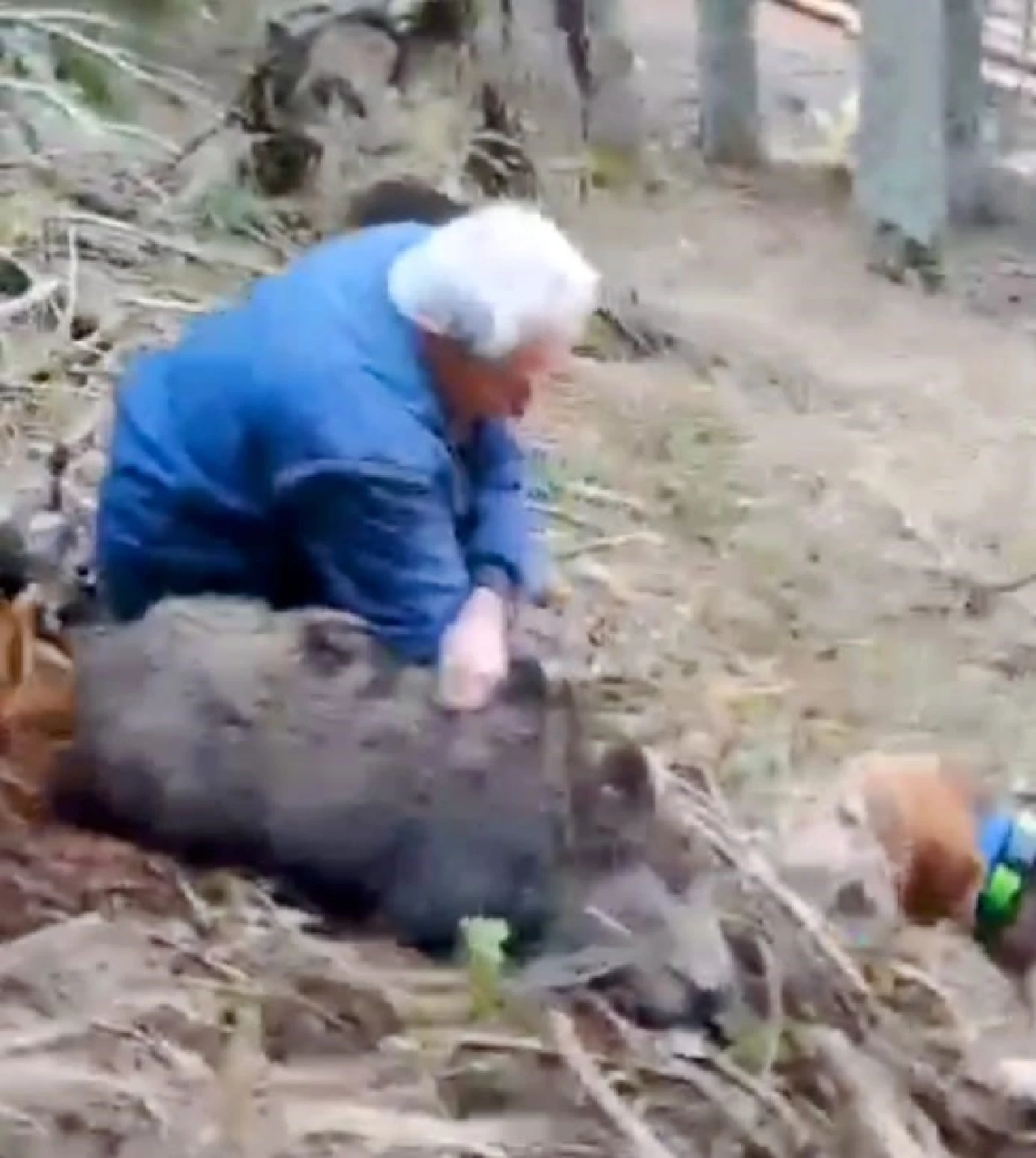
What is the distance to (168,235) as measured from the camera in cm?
543

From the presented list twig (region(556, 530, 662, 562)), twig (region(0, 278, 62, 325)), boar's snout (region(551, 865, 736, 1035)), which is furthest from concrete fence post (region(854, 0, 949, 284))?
boar's snout (region(551, 865, 736, 1035))

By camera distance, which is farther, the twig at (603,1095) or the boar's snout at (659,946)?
the boar's snout at (659,946)

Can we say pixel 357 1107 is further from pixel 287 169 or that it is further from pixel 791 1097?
pixel 287 169

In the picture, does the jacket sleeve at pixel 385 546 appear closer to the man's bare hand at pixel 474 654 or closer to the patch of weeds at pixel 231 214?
the man's bare hand at pixel 474 654

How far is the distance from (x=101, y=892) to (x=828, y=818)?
0.84m

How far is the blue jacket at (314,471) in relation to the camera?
3.14m

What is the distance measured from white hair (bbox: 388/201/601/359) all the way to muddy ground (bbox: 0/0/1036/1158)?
700 millimetres

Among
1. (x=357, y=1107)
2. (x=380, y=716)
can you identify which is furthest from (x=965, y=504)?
(x=357, y=1107)

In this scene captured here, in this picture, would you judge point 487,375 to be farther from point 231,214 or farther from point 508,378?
point 231,214

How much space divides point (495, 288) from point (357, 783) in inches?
24.0

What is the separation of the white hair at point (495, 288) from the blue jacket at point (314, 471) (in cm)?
7

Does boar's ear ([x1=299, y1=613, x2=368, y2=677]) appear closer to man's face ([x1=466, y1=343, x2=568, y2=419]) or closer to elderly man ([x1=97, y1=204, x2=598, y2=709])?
elderly man ([x1=97, y1=204, x2=598, y2=709])

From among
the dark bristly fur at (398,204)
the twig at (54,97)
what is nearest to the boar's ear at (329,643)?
the dark bristly fur at (398,204)

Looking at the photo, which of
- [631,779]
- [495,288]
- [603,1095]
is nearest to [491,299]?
[495,288]
